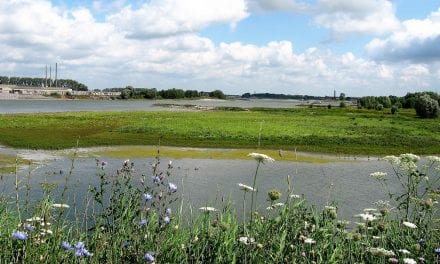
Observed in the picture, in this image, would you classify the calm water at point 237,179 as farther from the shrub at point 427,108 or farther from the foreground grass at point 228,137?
the shrub at point 427,108

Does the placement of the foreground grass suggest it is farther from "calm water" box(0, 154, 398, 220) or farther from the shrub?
the shrub

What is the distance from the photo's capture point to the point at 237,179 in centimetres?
2677

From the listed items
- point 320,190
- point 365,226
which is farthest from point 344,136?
point 365,226

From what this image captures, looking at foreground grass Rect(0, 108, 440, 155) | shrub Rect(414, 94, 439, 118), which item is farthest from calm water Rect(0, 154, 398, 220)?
shrub Rect(414, 94, 439, 118)

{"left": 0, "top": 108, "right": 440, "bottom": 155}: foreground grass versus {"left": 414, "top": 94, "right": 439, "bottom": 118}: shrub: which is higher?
{"left": 414, "top": 94, "right": 439, "bottom": 118}: shrub

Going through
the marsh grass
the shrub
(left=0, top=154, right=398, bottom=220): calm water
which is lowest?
(left=0, top=154, right=398, bottom=220): calm water

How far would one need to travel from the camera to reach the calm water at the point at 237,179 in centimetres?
1967

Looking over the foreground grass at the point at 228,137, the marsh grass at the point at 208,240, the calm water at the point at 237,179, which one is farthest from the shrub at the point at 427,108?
the marsh grass at the point at 208,240

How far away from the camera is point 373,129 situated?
2263 inches

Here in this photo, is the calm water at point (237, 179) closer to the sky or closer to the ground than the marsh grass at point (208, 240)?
closer to the ground

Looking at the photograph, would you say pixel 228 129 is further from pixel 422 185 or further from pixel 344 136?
pixel 422 185

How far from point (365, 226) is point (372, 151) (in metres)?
36.1

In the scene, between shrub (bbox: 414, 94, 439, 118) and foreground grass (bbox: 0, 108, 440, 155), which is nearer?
foreground grass (bbox: 0, 108, 440, 155)

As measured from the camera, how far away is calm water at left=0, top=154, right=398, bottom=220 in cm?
1967
